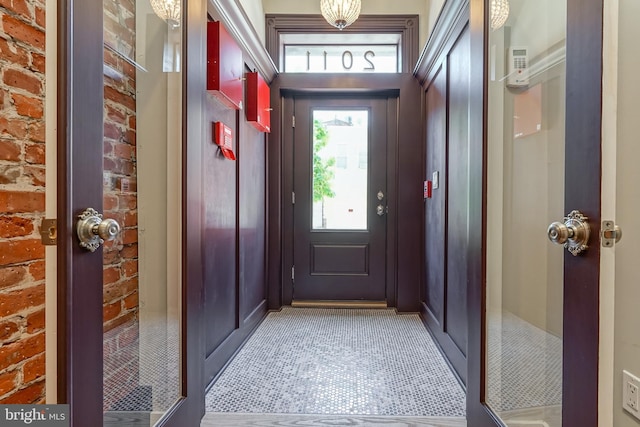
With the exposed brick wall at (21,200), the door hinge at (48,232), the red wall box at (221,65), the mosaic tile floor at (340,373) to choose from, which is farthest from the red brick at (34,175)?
the mosaic tile floor at (340,373)

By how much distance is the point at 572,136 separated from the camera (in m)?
1.01

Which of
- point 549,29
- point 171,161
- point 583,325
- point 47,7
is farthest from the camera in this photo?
point 171,161

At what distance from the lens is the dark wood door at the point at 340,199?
3.47m

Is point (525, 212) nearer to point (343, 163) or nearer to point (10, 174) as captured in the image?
point (10, 174)

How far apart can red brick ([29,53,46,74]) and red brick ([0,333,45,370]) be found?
63 cm

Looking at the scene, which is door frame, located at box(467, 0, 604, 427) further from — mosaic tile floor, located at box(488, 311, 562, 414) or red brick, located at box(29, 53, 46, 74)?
red brick, located at box(29, 53, 46, 74)

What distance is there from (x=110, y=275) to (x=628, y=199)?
4.56ft

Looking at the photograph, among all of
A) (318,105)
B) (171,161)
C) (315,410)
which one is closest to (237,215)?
(171,161)

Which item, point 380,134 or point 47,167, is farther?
point 380,134

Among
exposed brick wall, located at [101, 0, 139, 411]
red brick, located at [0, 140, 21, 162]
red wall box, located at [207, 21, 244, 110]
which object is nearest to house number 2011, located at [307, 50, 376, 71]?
red wall box, located at [207, 21, 244, 110]

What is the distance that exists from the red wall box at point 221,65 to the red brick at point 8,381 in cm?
141

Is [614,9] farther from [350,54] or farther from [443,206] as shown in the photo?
[350,54]

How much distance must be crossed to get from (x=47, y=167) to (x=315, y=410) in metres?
1.43

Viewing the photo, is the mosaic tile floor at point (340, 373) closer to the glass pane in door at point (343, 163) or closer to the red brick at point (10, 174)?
the glass pane in door at point (343, 163)
